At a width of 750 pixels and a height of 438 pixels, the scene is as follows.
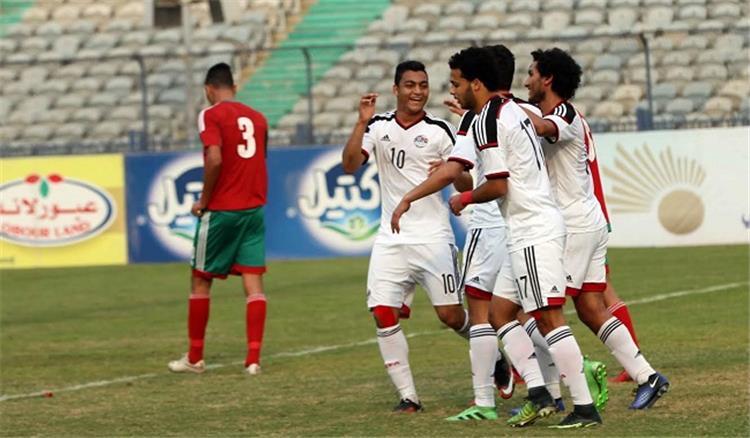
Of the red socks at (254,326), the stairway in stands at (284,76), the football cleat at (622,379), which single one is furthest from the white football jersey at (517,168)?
the stairway in stands at (284,76)

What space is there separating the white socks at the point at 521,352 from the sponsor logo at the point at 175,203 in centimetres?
1530

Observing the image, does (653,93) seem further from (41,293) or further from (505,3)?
(41,293)

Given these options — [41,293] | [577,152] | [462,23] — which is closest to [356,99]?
[462,23]

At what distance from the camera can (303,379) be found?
1125cm

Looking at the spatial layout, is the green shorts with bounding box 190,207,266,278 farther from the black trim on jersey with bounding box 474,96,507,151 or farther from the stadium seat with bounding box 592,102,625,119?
the stadium seat with bounding box 592,102,625,119

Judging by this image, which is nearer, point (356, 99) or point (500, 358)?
point (500, 358)

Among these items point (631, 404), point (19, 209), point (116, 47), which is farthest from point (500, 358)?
point (116, 47)

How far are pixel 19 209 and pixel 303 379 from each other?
13.9m

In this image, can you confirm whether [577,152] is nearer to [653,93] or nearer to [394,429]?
[394,429]

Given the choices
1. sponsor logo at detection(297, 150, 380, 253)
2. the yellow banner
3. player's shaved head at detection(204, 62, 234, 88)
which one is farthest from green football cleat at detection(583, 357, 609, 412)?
the yellow banner

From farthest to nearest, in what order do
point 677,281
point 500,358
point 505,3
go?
point 505,3 < point 677,281 < point 500,358

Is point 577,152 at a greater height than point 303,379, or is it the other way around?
point 577,152

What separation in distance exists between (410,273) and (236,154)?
2.87 m

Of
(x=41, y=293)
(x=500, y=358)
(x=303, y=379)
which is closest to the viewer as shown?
(x=500, y=358)
